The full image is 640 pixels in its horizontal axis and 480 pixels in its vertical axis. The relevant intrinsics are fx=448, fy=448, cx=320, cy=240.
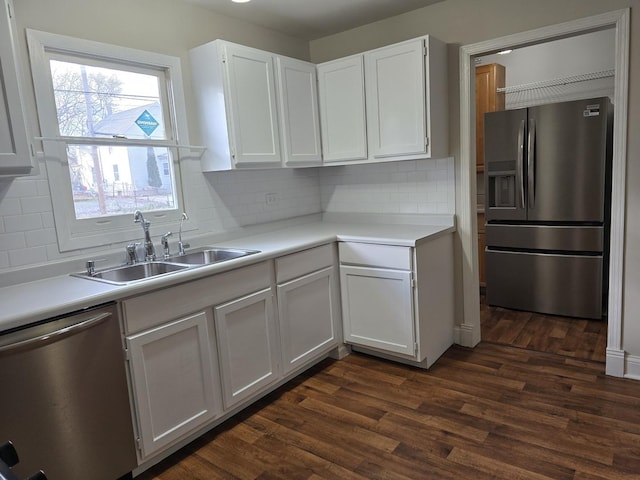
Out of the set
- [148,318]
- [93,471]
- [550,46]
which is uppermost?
[550,46]

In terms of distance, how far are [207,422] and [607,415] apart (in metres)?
2.07

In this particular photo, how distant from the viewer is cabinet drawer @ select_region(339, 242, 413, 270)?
279cm

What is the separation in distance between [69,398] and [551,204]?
3.56m

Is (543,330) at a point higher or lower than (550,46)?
lower

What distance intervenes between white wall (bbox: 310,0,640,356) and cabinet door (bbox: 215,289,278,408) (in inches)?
60.3

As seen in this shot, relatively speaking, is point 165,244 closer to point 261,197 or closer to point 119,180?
point 119,180

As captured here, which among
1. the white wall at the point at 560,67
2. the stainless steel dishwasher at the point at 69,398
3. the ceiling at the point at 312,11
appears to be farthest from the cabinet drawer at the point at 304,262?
the white wall at the point at 560,67

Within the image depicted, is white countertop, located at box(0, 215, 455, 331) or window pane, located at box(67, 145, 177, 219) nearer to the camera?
white countertop, located at box(0, 215, 455, 331)

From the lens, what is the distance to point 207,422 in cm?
230

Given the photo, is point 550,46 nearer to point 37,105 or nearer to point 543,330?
point 543,330

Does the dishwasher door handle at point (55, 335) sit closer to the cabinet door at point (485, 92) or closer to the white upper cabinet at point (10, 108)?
the white upper cabinet at point (10, 108)

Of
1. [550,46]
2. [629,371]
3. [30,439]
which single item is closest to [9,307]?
[30,439]

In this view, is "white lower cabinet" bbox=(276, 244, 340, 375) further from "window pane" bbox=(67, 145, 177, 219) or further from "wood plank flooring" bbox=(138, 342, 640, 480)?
"window pane" bbox=(67, 145, 177, 219)

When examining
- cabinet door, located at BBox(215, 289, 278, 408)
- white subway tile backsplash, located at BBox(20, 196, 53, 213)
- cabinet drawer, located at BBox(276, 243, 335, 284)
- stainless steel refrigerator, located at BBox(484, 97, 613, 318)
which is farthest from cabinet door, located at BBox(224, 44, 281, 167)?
stainless steel refrigerator, located at BBox(484, 97, 613, 318)
